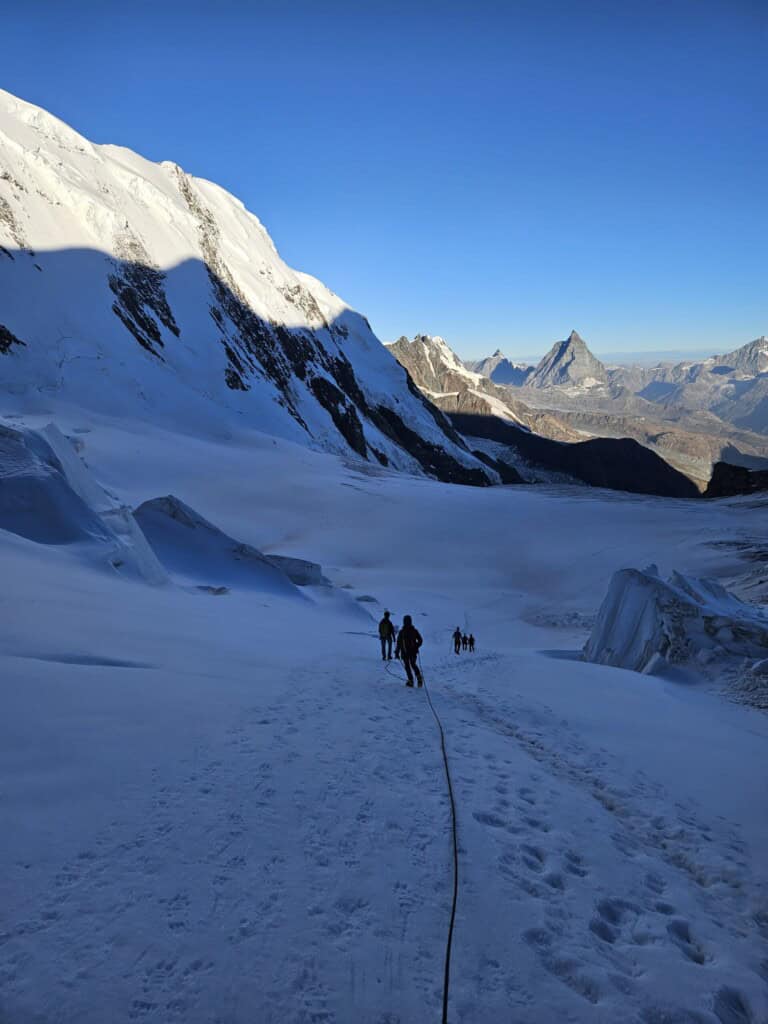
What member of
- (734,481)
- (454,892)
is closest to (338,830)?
(454,892)

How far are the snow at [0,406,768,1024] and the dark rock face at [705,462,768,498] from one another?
224 feet

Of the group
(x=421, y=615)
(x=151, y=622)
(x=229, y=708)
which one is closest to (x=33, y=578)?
(x=151, y=622)

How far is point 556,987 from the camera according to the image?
3.13 m

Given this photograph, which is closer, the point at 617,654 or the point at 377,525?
the point at 617,654

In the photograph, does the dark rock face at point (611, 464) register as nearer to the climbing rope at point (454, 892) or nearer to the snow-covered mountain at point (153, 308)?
the snow-covered mountain at point (153, 308)

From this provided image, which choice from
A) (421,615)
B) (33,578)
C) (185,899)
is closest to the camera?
(185,899)

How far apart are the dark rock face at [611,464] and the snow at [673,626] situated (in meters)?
134

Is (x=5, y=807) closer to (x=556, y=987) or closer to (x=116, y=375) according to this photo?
(x=556, y=987)

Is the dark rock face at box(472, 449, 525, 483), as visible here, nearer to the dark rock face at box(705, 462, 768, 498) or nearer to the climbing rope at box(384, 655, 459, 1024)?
the dark rock face at box(705, 462, 768, 498)

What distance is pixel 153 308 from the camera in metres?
63.2

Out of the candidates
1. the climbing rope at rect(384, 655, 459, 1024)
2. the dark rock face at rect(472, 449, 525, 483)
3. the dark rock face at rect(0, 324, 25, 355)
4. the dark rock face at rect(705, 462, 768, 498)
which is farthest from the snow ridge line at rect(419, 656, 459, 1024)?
the dark rock face at rect(472, 449, 525, 483)

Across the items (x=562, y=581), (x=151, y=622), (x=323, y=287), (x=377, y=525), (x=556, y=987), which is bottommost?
(x=556, y=987)

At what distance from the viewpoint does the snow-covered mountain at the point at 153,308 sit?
50219 millimetres

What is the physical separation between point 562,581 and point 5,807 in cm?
2914
